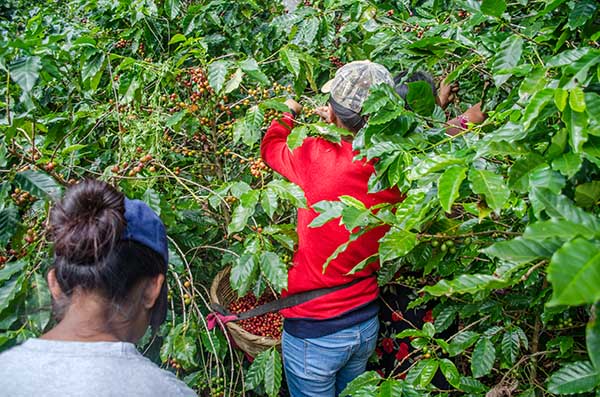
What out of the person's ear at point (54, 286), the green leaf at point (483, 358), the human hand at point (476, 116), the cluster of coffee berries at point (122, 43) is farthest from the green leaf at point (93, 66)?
the green leaf at point (483, 358)

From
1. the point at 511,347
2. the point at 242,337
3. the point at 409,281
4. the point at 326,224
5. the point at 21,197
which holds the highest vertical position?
the point at 21,197

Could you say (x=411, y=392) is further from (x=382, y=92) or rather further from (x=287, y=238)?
(x=382, y=92)

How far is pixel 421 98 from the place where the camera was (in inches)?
62.1

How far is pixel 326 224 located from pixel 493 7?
0.84m

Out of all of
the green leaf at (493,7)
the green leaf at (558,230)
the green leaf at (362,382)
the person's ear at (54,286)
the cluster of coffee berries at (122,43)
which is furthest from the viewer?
the cluster of coffee berries at (122,43)

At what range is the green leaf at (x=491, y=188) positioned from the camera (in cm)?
115

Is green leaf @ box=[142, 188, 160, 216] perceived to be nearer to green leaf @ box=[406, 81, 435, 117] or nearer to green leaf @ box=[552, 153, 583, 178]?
green leaf @ box=[406, 81, 435, 117]

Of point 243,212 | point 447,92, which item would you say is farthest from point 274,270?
point 447,92

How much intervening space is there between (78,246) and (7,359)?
0.75 ft

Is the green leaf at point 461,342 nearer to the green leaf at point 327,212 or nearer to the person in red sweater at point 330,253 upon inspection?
the person in red sweater at point 330,253

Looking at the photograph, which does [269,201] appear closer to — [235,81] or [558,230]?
[235,81]

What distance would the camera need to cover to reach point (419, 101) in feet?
5.20

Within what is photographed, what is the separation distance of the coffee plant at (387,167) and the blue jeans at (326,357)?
0.29 feet

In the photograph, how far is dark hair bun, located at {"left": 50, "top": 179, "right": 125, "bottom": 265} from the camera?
1.07m
